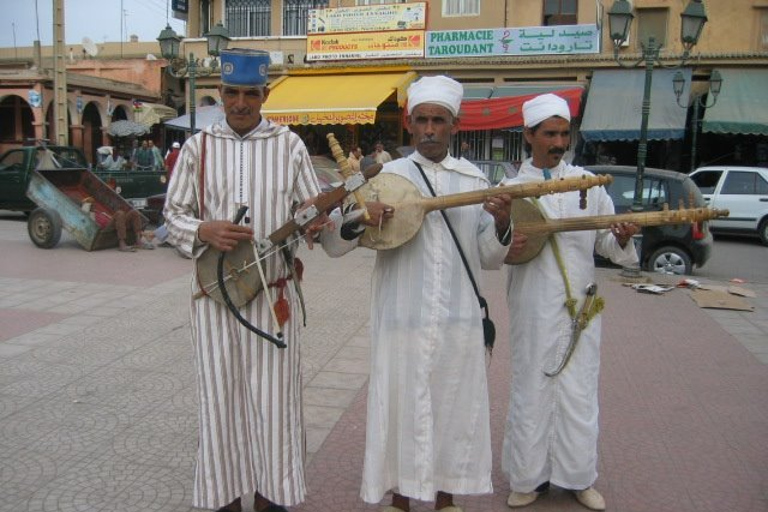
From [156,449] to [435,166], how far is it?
2.14 m

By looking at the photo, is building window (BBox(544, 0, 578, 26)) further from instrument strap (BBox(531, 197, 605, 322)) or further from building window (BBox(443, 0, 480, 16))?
instrument strap (BBox(531, 197, 605, 322))

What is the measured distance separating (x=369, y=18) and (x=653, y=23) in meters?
7.20

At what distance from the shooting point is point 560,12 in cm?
1923

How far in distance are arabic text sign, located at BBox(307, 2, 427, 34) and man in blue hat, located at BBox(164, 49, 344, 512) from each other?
17.1m

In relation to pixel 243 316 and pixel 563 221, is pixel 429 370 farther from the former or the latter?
pixel 563 221

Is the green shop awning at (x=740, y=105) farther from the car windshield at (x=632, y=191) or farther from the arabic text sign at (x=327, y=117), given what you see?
the arabic text sign at (x=327, y=117)

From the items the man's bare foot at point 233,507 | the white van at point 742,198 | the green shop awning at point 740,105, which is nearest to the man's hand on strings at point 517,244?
the man's bare foot at point 233,507

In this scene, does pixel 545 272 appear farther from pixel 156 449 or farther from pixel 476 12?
pixel 476 12

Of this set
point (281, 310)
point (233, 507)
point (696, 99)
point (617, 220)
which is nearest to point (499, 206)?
point (617, 220)

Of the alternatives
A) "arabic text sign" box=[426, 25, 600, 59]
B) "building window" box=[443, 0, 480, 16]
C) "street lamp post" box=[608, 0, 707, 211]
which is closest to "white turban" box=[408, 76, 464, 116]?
"street lamp post" box=[608, 0, 707, 211]

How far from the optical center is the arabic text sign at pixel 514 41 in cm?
1847

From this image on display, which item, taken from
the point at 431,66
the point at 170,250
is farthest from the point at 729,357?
the point at 431,66

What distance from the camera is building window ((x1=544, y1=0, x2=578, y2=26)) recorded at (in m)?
19.1

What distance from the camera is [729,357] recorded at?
619 centimetres
